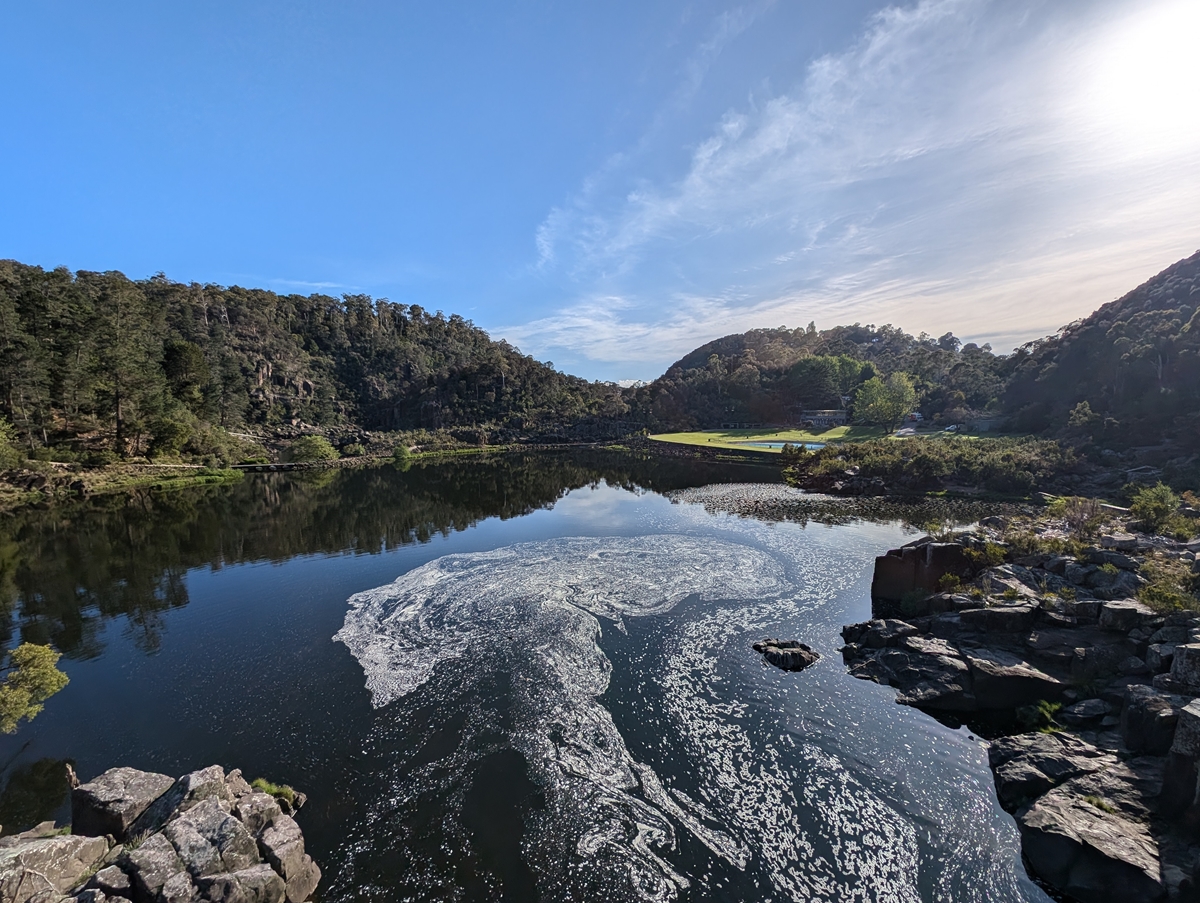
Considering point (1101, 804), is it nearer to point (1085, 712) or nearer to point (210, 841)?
point (1085, 712)

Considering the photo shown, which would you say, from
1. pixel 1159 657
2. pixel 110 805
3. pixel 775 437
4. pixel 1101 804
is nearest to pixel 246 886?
pixel 110 805

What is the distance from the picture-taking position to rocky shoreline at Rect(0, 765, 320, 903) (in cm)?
626

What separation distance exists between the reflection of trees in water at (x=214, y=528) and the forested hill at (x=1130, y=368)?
2917 centimetres

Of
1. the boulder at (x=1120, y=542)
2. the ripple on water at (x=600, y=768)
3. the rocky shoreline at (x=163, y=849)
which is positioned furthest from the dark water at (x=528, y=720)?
the boulder at (x=1120, y=542)

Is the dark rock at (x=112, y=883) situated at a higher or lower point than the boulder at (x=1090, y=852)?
higher

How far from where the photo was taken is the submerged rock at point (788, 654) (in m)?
14.1

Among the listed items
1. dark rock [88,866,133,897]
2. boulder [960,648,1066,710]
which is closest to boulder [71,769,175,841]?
dark rock [88,866,133,897]

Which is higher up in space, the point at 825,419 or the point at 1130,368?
the point at 1130,368

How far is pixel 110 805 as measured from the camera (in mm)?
7797

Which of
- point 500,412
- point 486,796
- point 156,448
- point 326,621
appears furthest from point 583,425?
point 486,796

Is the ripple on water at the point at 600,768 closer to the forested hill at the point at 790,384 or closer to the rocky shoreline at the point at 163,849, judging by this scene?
the rocky shoreline at the point at 163,849

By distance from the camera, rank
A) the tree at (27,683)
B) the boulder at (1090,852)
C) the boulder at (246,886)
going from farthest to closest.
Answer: the tree at (27,683), the boulder at (1090,852), the boulder at (246,886)

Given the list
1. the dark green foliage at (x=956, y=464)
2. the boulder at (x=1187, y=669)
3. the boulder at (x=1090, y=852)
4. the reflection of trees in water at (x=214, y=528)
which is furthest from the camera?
the dark green foliage at (x=956, y=464)

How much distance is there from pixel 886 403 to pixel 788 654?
191 ft
